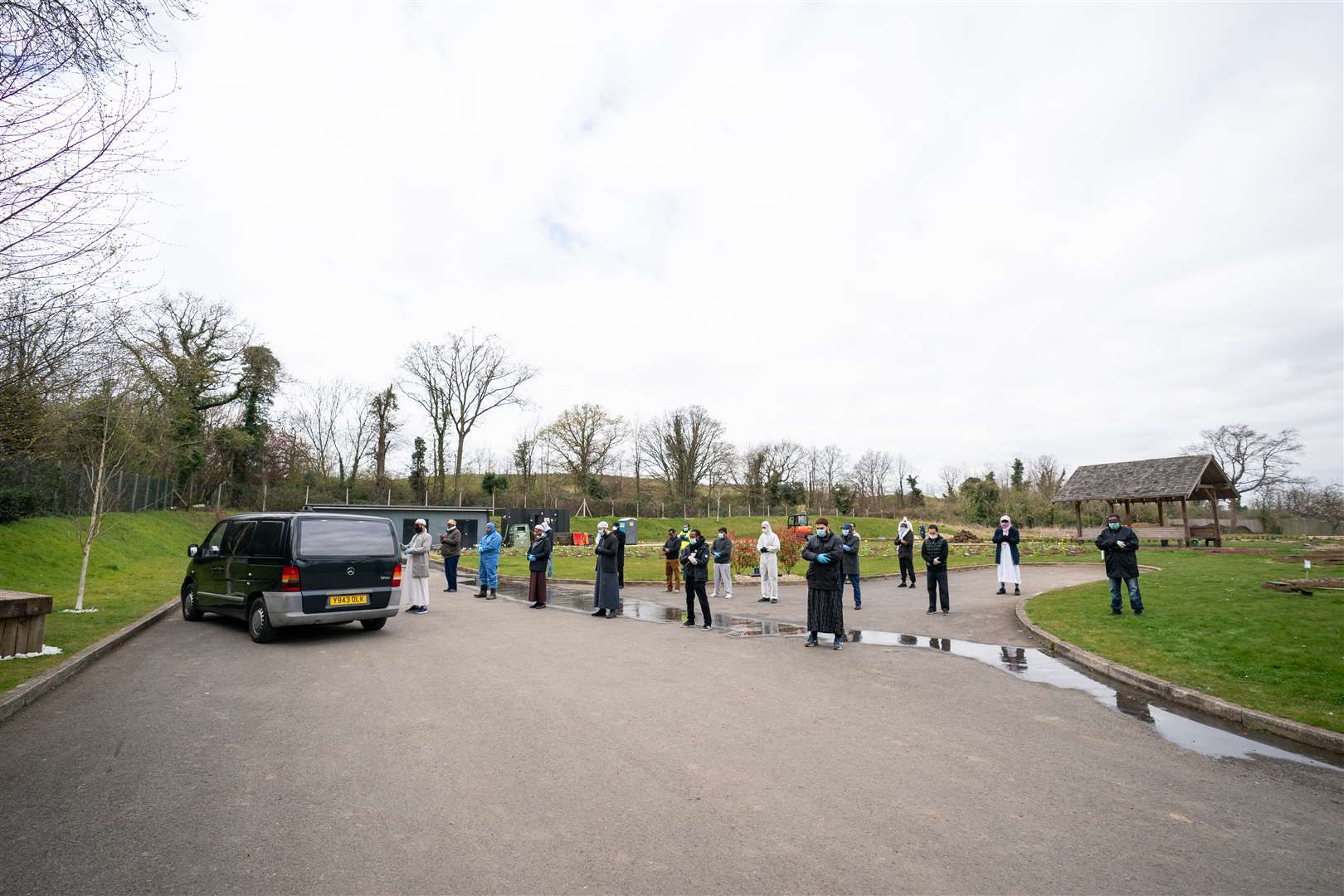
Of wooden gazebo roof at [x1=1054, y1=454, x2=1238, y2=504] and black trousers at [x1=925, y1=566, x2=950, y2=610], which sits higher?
wooden gazebo roof at [x1=1054, y1=454, x2=1238, y2=504]

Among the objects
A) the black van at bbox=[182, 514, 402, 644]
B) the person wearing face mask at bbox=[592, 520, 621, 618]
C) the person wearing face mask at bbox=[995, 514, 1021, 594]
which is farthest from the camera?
the person wearing face mask at bbox=[995, 514, 1021, 594]

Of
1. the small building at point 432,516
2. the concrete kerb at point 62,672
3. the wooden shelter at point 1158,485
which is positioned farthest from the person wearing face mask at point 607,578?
the wooden shelter at point 1158,485

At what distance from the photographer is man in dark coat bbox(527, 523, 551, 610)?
13961mm

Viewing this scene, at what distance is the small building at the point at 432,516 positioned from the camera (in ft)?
109

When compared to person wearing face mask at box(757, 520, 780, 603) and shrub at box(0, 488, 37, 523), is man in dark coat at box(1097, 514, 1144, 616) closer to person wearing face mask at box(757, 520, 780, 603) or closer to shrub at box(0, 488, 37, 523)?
person wearing face mask at box(757, 520, 780, 603)

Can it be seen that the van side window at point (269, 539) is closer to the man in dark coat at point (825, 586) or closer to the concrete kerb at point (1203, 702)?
the man in dark coat at point (825, 586)

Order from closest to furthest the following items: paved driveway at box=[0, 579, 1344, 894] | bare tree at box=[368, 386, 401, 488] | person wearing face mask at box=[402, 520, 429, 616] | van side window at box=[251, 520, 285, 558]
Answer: paved driveway at box=[0, 579, 1344, 894], van side window at box=[251, 520, 285, 558], person wearing face mask at box=[402, 520, 429, 616], bare tree at box=[368, 386, 401, 488]

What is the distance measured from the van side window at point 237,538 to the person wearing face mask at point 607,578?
5673 millimetres

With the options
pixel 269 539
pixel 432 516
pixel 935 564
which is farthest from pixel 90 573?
pixel 935 564

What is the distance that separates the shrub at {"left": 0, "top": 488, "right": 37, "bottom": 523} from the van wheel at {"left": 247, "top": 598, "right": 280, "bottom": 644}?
46.9 ft

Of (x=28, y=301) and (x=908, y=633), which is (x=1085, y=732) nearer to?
(x=908, y=633)

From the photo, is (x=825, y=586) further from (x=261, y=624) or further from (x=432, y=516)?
(x=432, y=516)

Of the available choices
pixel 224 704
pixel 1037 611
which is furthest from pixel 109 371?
pixel 1037 611

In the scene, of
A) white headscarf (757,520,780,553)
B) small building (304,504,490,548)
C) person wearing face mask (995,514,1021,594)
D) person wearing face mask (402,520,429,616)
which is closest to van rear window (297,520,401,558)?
person wearing face mask (402,520,429,616)
